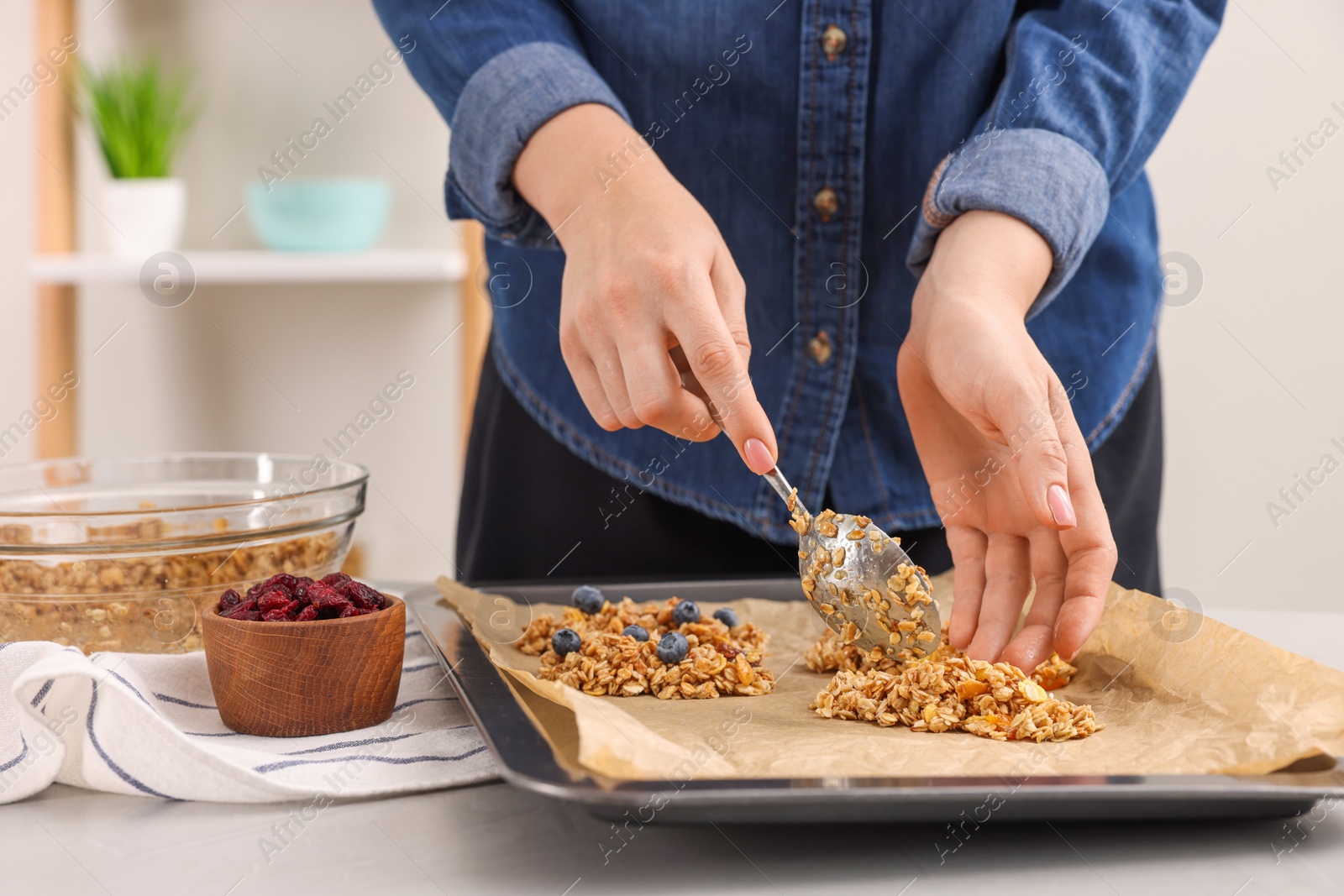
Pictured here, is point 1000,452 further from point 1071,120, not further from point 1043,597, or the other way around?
point 1071,120

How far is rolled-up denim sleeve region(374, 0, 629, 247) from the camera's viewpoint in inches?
39.3

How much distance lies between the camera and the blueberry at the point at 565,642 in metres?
0.90

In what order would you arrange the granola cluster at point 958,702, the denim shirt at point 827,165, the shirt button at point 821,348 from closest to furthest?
the granola cluster at point 958,702
the denim shirt at point 827,165
the shirt button at point 821,348

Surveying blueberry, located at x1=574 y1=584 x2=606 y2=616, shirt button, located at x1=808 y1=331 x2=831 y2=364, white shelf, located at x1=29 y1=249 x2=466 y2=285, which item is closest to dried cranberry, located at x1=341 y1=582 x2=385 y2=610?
blueberry, located at x1=574 y1=584 x2=606 y2=616

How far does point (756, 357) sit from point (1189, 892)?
0.74 metres

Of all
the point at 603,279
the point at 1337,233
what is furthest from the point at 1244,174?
the point at 603,279

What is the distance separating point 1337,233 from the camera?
2.37 m

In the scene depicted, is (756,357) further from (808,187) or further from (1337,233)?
(1337,233)

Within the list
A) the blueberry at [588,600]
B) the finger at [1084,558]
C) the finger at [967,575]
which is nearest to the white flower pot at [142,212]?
the blueberry at [588,600]

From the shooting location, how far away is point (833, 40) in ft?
3.66

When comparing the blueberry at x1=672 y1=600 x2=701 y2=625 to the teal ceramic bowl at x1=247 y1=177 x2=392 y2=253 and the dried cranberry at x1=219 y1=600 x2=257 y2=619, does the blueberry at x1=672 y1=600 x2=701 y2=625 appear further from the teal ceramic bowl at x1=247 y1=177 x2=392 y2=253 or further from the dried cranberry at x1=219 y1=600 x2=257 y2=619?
the teal ceramic bowl at x1=247 y1=177 x2=392 y2=253

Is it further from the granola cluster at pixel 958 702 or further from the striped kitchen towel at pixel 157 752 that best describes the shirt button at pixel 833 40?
the striped kitchen towel at pixel 157 752

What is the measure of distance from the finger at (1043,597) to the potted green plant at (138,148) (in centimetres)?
212

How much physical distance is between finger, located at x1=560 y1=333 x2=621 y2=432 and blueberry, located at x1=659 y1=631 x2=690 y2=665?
0.16 metres
